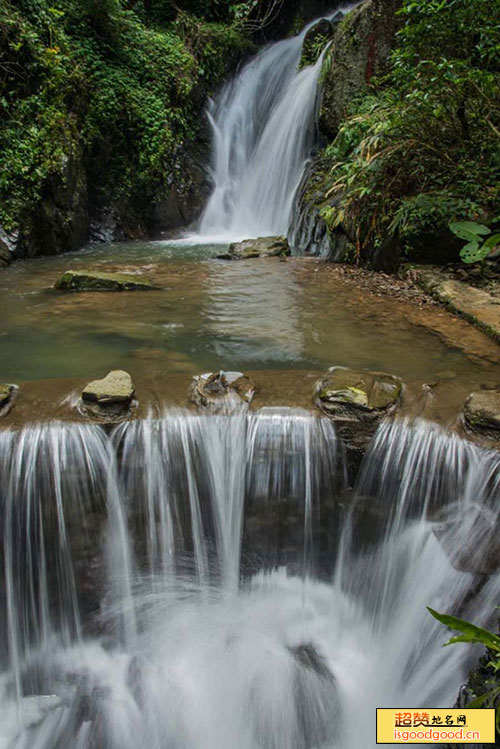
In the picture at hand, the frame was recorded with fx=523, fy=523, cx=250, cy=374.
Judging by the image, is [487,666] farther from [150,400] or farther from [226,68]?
[226,68]

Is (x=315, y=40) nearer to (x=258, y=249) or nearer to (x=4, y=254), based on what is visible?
(x=258, y=249)

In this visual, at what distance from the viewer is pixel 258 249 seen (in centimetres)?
863

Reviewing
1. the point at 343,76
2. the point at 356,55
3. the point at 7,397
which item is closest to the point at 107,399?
the point at 7,397

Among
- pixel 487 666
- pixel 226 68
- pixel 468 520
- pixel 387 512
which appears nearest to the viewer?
pixel 487 666

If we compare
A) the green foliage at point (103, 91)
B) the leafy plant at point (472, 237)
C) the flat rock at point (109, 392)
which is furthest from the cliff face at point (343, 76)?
the flat rock at point (109, 392)

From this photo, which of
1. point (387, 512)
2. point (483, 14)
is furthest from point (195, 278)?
point (387, 512)

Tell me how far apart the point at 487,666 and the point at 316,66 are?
1191 cm

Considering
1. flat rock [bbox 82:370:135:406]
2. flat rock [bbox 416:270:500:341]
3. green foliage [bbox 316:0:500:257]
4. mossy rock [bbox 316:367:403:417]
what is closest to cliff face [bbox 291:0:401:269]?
green foliage [bbox 316:0:500:257]

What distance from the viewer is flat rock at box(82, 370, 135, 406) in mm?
3299

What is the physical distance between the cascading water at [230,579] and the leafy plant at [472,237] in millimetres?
3279

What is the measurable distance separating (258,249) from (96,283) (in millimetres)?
3124

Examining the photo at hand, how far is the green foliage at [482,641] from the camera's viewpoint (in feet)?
5.67

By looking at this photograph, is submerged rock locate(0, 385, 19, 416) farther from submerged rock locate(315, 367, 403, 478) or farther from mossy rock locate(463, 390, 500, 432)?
mossy rock locate(463, 390, 500, 432)

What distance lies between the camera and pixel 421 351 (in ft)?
14.5
